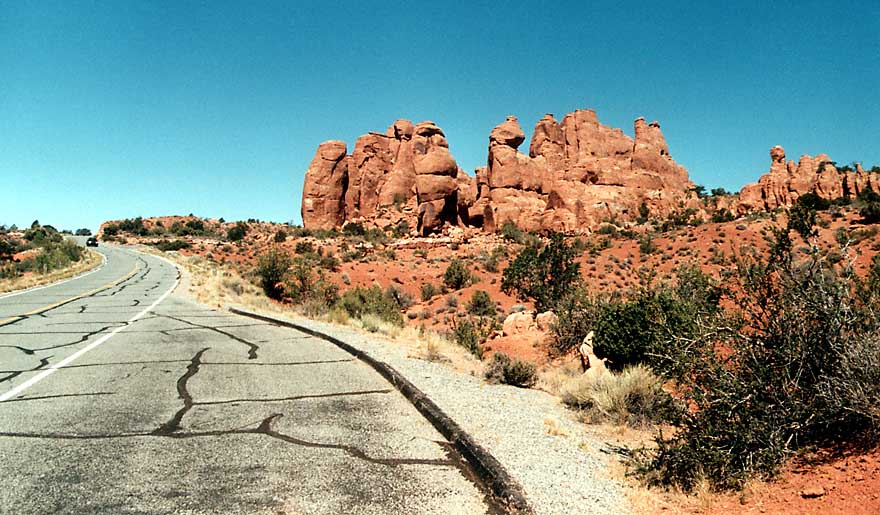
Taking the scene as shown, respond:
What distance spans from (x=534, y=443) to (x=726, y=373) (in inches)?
73.8

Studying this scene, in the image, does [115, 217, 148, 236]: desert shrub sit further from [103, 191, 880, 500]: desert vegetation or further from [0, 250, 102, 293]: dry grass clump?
[103, 191, 880, 500]: desert vegetation

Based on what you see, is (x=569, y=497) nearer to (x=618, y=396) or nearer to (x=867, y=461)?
(x=867, y=461)

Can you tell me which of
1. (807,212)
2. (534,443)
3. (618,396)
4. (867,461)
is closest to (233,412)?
(534,443)

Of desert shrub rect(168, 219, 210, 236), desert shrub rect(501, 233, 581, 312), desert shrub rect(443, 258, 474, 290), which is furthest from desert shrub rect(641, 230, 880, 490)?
desert shrub rect(168, 219, 210, 236)

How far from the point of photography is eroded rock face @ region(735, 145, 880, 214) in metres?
56.6

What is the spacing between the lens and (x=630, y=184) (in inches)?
2480

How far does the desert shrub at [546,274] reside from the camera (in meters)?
22.5

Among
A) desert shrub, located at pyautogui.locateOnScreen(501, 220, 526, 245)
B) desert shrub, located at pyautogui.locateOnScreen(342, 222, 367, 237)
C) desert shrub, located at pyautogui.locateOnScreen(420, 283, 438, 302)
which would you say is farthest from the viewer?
desert shrub, located at pyautogui.locateOnScreen(342, 222, 367, 237)

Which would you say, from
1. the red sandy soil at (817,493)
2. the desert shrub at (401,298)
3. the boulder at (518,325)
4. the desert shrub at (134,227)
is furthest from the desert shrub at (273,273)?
the desert shrub at (134,227)

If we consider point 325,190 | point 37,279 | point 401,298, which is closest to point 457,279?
point 401,298

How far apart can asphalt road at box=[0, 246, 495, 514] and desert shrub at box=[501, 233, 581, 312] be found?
13966 millimetres

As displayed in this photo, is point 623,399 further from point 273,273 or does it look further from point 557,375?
point 273,273

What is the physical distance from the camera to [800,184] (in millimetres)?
59250

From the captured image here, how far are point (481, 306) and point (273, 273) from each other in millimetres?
10554
